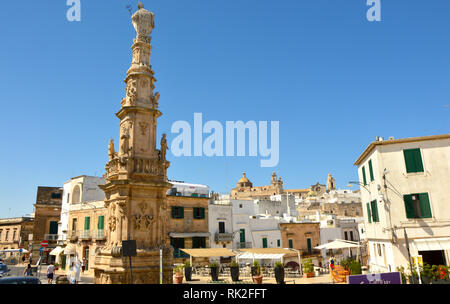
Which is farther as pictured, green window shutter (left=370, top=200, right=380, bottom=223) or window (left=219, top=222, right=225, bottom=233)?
window (left=219, top=222, right=225, bottom=233)

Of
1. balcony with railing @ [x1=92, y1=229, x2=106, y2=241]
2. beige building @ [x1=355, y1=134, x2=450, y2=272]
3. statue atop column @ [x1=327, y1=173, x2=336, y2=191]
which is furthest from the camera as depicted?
statue atop column @ [x1=327, y1=173, x2=336, y2=191]

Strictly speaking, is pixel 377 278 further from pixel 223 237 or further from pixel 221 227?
pixel 221 227

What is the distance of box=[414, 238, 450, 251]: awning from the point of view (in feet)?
57.5

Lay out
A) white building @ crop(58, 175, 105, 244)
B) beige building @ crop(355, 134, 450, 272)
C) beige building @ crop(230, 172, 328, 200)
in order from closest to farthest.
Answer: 1. beige building @ crop(355, 134, 450, 272)
2. white building @ crop(58, 175, 105, 244)
3. beige building @ crop(230, 172, 328, 200)

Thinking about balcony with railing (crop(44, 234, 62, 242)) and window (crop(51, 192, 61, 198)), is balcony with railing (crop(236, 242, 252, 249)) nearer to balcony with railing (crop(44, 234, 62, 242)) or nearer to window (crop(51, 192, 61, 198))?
balcony with railing (crop(44, 234, 62, 242))

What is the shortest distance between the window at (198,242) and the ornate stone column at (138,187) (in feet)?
62.0

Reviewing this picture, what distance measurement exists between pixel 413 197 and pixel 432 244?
2660 millimetres

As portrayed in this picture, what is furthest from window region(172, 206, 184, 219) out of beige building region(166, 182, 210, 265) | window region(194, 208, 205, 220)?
window region(194, 208, 205, 220)

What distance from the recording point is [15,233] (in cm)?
5028

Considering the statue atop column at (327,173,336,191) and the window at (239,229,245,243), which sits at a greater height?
the statue atop column at (327,173,336,191)

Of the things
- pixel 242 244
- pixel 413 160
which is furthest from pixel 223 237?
pixel 413 160

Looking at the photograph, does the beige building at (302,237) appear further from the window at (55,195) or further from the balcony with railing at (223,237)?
the window at (55,195)

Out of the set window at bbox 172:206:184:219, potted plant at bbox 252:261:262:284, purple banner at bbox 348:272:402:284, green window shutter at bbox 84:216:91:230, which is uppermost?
window at bbox 172:206:184:219

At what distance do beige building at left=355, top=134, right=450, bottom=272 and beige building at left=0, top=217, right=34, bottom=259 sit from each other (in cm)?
4949
